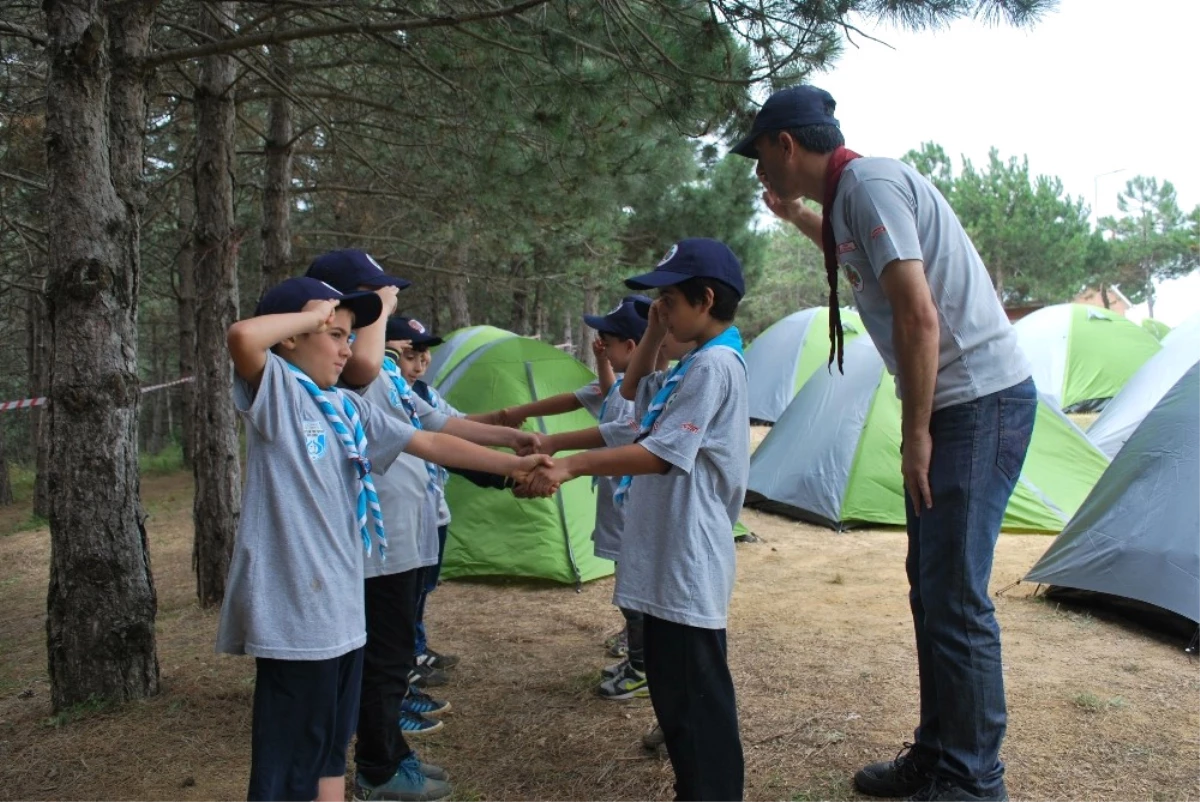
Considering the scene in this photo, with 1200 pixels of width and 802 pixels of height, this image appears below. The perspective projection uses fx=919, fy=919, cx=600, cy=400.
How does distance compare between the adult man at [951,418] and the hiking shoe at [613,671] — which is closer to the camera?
the adult man at [951,418]

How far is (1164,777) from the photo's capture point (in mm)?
2828

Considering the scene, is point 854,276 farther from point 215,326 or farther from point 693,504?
point 215,326

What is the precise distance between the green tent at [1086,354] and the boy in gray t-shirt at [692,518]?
12793mm

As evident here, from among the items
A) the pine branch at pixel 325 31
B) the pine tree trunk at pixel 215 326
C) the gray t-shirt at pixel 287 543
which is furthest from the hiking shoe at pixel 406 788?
the pine tree trunk at pixel 215 326

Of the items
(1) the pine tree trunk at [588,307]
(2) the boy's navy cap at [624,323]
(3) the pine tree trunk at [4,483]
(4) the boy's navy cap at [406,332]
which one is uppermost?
(1) the pine tree trunk at [588,307]

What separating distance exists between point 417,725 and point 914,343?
91.0 inches

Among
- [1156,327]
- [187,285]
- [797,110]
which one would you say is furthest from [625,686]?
[1156,327]

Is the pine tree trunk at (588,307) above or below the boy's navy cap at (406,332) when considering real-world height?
above

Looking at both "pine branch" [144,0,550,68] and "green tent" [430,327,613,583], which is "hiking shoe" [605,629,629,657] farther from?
"pine branch" [144,0,550,68]

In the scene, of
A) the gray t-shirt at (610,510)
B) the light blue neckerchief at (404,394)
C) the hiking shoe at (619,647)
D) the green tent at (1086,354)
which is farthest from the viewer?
the green tent at (1086,354)

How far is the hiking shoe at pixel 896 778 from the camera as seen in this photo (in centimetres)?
270

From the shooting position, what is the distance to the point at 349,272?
290cm

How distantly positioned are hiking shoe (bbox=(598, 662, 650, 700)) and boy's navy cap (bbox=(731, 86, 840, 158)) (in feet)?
7.47

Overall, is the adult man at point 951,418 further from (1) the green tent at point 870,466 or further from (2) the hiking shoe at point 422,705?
(1) the green tent at point 870,466
